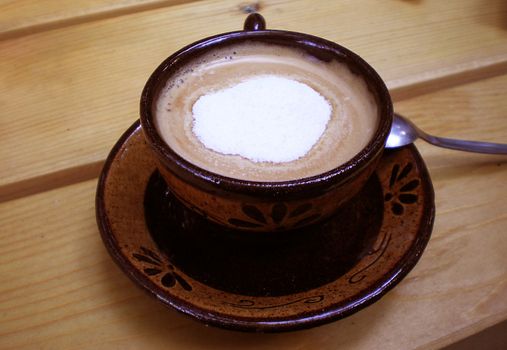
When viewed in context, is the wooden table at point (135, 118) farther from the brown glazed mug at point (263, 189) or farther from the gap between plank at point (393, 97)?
the brown glazed mug at point (263, 189)

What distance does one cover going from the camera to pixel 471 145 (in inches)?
29.2

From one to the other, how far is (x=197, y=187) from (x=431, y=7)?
79cm

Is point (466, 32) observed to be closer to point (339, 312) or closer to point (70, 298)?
point (339, 312)

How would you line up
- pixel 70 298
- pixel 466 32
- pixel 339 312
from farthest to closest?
1. pixel 466 32
2. pixel 70 298
3. pixel 339 312

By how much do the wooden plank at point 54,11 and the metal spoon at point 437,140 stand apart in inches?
22.8

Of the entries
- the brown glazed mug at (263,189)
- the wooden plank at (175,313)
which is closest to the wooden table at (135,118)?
the wooden plank at (175,313)

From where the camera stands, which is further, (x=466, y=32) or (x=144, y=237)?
(x=466, y=32)

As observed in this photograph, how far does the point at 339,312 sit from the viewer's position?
0.49 meters

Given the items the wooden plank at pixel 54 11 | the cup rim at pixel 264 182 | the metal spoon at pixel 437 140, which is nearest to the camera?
the cup rim at pixel 264 182

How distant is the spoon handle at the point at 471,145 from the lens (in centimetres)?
74

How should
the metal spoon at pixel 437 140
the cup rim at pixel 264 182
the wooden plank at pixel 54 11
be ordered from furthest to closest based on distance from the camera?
1. the wooden plank at pixel 54 11
2. the metal spoon at pixel 437 140
3. the cup rim at pixel 264 182

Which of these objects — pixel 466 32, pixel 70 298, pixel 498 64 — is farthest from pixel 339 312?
pixel 466 32

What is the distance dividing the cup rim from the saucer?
95 millimetres

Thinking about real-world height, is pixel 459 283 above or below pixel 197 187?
below
